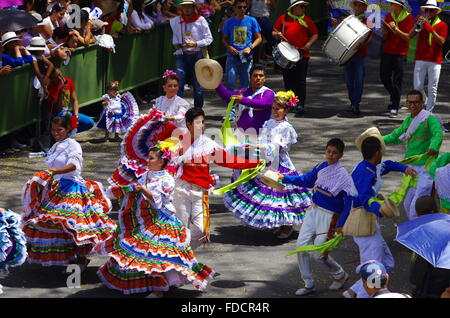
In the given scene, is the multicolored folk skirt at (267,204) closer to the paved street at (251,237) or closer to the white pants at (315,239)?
the paved street at (251,237)

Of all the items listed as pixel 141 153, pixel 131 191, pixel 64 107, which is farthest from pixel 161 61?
pixel 131 191

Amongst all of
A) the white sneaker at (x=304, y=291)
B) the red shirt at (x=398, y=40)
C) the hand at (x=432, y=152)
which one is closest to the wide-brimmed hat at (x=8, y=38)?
the red shirt at (x=398, y=40)

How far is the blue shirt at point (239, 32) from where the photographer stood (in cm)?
1769

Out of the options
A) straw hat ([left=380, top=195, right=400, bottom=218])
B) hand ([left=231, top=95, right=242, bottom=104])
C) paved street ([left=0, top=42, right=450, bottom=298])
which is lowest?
paved street ([left=0, top=42, right=450, bottom=298])

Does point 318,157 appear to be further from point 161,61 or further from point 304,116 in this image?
point 161,61

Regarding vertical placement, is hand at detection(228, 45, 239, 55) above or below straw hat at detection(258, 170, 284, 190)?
below

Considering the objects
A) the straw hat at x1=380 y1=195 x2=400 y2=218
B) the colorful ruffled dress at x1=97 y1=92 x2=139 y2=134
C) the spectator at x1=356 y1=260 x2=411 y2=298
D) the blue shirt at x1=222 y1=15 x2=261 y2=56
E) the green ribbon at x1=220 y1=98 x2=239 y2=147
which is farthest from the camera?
the blue shirt at x1=222 y1=15 x2=261 y2=56

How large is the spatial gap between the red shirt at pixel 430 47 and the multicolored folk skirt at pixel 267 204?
6362mm

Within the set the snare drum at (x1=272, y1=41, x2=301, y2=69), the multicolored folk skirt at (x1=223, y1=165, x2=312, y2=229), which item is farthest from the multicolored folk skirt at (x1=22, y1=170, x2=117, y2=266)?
the snare drum at (x1=272, y1=41, x2=301, y2=69)

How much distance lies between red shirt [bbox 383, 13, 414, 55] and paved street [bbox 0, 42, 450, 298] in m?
1.21

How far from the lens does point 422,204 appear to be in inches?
352

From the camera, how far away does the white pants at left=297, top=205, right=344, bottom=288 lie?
32.0 feet

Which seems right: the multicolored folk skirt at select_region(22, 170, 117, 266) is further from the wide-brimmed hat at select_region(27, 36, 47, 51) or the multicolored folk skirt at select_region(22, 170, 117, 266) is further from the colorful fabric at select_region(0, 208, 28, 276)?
the wide-brimmed hat at select_region(27, 36, 47, 51)

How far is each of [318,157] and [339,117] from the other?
3.10m
